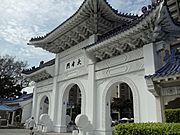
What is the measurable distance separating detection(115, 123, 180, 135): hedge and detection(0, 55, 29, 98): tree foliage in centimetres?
2246

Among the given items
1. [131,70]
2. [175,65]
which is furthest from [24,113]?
[175,65]

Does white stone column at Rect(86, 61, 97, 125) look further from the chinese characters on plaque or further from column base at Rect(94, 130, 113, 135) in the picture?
the chinese characters on plaque

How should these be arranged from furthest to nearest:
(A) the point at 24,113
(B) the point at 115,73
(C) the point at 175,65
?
(A) the point at 24,113, (B) the point at 115,73, (C) the point at 175,65

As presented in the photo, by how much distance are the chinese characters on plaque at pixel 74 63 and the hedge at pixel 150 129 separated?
273 inches

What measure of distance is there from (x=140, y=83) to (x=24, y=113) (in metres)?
15.0

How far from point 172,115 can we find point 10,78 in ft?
76.6

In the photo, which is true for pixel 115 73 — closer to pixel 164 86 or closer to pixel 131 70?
pixel 131 70

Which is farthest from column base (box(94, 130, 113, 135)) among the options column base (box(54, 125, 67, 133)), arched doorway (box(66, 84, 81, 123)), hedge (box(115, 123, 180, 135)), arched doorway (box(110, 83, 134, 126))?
arched doorway (box(66, 84, 81, 123))

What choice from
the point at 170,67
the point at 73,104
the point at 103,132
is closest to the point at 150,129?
the point at 170,67

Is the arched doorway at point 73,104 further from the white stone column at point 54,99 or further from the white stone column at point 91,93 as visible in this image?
the white stone column at point 91,93

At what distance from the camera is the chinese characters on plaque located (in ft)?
36.9

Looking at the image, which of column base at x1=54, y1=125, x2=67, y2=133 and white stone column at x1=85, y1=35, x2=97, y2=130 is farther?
column base at x1=54, y1=125, x2=67, y2=133

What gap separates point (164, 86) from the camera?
5.65 m

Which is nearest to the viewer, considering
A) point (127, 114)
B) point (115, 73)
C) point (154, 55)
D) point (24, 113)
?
point (154, 55)
